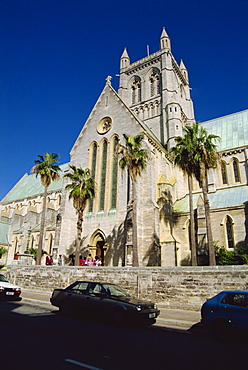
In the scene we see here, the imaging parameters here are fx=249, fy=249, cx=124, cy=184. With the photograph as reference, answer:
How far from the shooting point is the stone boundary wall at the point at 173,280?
40.1 feet

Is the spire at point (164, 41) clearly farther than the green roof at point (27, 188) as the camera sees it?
No

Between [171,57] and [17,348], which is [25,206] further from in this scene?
[17,348]

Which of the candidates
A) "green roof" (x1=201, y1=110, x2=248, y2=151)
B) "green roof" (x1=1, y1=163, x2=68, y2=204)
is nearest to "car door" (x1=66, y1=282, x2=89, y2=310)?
"green roof" (x1=201, y1=110, x2=248, y2=151)

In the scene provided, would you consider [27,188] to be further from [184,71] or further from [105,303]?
[105,303]

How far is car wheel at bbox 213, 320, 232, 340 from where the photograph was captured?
7.56 m

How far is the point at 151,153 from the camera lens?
24812mm

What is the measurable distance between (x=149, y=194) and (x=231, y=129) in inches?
755

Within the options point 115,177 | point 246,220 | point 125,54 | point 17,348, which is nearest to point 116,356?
point 17,348

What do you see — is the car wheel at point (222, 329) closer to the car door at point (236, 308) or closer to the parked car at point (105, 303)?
the car door at point (236, 308)

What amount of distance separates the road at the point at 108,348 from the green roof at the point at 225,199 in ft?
55.5

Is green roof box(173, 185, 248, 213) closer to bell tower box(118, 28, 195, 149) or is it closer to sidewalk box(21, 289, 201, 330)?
bell tower box(118, 28, 195, 149)

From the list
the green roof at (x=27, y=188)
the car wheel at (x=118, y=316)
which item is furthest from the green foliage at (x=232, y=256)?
the green roof at (x=27, y=188)

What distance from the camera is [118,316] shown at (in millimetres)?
9195

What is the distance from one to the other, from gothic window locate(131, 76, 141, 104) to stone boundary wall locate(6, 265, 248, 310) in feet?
111
